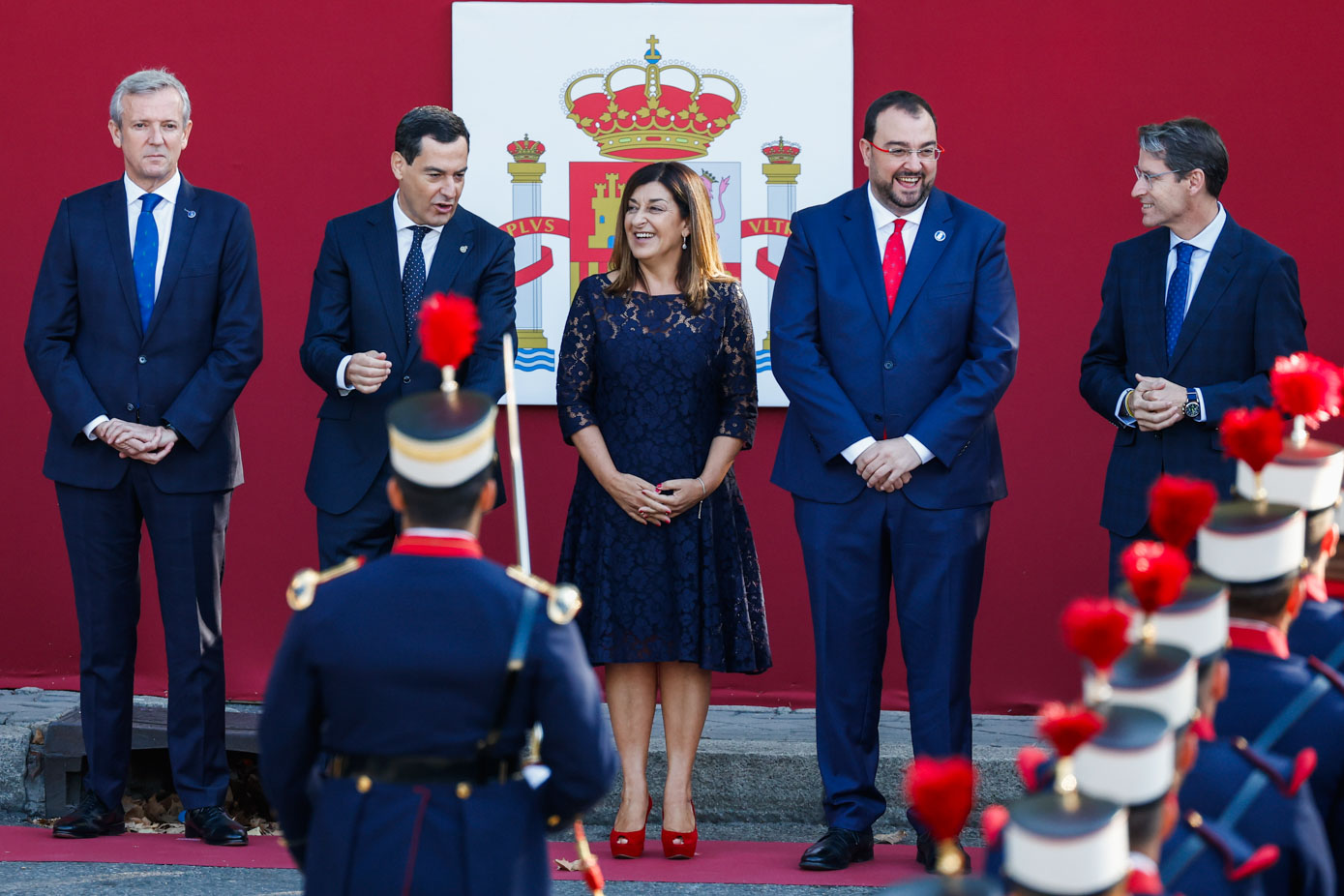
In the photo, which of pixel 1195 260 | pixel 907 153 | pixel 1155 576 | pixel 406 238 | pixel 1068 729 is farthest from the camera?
pixel 406 238

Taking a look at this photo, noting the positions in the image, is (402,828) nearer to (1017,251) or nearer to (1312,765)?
(1312,765)

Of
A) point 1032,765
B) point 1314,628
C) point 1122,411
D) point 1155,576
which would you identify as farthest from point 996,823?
point 1122,411

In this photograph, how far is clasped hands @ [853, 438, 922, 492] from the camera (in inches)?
164

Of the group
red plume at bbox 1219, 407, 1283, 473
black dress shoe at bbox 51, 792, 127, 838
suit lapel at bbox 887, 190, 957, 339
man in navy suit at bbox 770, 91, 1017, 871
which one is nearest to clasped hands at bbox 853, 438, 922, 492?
man in navy suit at bbox 770, 91, 1017, 871

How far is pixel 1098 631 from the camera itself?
1.76 metres

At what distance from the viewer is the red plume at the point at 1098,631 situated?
176 centimetres

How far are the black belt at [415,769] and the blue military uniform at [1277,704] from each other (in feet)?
3.58

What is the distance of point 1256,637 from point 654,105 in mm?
3397

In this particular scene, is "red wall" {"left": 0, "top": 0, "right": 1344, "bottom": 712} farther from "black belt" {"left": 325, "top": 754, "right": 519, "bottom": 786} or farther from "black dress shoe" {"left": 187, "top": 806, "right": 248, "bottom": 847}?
"black belt" {"left": 325, "top": 754, "right": 519, "bottom": 786}

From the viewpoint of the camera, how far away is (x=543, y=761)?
2568mm

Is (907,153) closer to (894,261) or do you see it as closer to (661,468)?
(894,261)

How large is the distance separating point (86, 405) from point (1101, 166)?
3237mm

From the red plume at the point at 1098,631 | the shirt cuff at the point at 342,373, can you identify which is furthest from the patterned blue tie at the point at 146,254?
the red plume at the point at 1098,631

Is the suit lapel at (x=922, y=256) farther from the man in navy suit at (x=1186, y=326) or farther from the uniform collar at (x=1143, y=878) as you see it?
the uniform collar at (x=1143, y=878)
